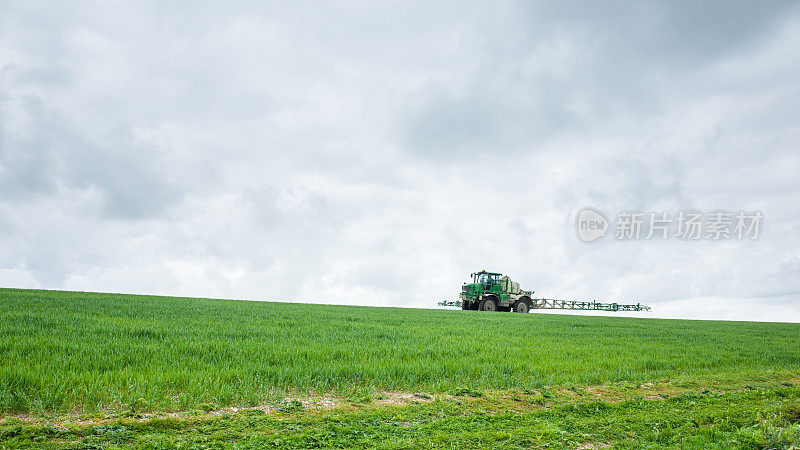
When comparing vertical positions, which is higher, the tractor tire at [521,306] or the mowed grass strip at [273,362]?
the mowed grass strip at [273,362]

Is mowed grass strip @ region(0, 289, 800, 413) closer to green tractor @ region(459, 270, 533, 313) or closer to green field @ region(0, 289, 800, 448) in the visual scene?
green field @ region(0, 289, 800, 448)

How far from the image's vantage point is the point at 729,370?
42.0 ft

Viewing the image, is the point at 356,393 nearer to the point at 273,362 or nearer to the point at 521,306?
the point at 273,362

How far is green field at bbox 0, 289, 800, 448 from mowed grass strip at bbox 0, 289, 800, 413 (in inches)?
1.6

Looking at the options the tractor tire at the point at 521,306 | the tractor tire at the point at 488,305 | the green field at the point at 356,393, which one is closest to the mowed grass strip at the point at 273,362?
the green field at the point at 356,393

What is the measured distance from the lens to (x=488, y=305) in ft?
139

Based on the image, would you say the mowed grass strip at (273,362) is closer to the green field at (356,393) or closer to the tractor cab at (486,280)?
the green field at (356,393)

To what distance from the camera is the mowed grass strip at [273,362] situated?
709cm

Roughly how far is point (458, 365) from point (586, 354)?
5541mm

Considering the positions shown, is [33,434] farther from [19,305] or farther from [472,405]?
[19,305]

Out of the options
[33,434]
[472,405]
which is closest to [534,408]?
[472,405]

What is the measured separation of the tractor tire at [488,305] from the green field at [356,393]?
28166 millimetres

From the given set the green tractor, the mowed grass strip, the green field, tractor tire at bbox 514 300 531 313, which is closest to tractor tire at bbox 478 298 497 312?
the green tractor

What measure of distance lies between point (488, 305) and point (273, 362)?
34649mm
